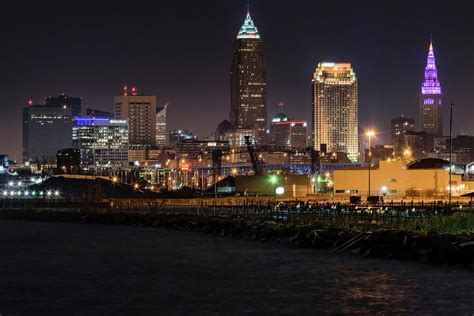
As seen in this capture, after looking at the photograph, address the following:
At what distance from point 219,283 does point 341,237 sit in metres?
12.9

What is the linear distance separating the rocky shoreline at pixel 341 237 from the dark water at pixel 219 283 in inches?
38.5

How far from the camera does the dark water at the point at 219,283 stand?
2445 centimetres

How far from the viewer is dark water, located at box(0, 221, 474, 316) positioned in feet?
80.2

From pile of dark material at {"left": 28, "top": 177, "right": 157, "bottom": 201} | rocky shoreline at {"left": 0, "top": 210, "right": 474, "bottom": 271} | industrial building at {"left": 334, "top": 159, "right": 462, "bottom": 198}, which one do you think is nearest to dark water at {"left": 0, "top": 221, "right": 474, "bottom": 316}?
rocky shoreline at {"left": 0, "top": 210, "right": 474, "bottom": 271}

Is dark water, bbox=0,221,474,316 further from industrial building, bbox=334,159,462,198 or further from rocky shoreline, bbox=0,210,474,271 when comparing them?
industrial building, bbox=334,159,462,198

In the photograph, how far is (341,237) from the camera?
41.3 m

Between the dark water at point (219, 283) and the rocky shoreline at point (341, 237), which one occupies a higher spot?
the rocky shoreline at point (341, 237)

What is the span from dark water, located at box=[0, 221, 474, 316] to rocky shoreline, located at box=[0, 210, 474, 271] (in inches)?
38.5

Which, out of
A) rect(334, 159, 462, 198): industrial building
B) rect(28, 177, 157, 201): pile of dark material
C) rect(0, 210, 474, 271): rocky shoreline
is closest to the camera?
rect(0, 210, 474, 271): rocky shoreline

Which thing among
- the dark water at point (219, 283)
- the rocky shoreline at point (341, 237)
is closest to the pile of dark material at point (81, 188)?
the rocky shoreline at point (341, 237)

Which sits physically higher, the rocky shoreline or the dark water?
the rocky shoreline

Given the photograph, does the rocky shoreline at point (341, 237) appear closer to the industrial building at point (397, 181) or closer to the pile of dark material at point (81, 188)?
the industrial building at point (397, 181)

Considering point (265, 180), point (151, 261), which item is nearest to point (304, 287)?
point (151, 261)

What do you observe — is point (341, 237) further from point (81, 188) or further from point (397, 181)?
point (81, 188)
